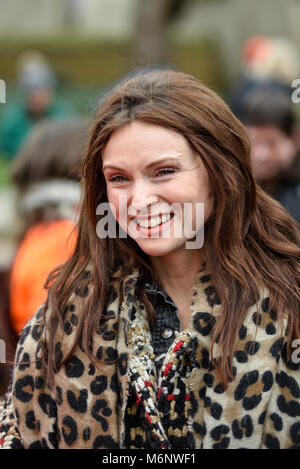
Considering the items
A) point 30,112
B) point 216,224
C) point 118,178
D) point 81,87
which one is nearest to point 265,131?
point 216,224

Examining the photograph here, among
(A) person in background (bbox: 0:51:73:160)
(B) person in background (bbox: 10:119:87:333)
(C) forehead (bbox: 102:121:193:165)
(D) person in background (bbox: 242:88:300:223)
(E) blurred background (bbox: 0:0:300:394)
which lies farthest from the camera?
(A) person in background (bbox: 0:51:73:160)

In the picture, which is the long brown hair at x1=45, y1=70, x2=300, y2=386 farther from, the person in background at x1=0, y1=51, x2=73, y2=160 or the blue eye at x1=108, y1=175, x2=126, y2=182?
the person in background at x1=0, y1=51, x2=73, y2=160

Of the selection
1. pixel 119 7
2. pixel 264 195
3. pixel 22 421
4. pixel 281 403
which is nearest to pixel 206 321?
pixel 281 403

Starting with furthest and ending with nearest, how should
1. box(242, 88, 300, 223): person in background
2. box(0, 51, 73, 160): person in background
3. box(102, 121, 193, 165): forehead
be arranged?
box(0, 51, 73, 160): person in background → box(242, 88, 300, 223): person in background → box(102, 121, 193, 165): forehead

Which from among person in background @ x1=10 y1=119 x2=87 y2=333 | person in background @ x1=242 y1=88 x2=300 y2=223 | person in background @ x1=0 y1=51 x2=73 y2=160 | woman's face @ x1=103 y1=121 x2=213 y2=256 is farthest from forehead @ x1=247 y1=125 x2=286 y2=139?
person in background @ x1=0 y1=51 x2=73 y2=160

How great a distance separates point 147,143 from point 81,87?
382cm

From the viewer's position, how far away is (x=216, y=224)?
209 cm

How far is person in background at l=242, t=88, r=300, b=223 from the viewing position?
12.6 ft

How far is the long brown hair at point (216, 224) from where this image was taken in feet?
6.57

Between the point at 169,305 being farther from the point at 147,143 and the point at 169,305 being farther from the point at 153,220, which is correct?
the point at 147,143

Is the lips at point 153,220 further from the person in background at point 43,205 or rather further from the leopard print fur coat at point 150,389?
the person in background at point 43,205

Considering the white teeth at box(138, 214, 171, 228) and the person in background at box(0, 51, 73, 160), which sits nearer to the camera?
the white teeth at box(138, 214, 171, 228)

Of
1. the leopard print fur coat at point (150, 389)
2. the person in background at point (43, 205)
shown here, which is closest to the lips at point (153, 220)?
the leopard print fur coat at point (150, 389)
